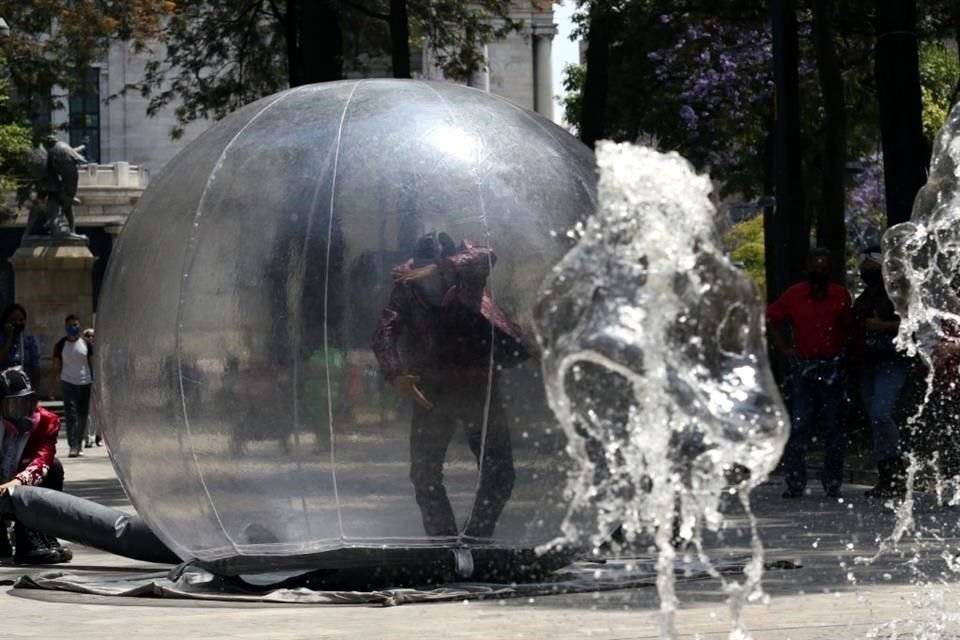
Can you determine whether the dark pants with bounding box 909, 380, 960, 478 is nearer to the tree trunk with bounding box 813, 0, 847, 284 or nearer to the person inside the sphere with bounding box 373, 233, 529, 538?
the tree trunk with bounding box 813, 0, 847, 284

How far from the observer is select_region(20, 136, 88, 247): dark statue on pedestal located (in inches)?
1657

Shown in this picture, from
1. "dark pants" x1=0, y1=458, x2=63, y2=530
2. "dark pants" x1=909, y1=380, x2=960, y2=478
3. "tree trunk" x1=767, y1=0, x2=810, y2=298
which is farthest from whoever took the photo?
"tree trunk" x1=767, y1=0, x2=810, y2=298

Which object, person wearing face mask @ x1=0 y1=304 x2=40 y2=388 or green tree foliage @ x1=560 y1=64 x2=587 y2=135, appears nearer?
person wearing face mask @ x1=0 y1=304 x2=40 y2=388

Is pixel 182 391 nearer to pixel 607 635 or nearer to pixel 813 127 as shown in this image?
pixel 607 635

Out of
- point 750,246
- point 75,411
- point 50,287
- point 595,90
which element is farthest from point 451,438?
point 750,246

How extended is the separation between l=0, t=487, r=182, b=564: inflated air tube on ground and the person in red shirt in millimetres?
5384

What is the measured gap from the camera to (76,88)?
3659 centimetres

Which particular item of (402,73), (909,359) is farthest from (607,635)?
(402,73)

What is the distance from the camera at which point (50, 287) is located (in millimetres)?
41156

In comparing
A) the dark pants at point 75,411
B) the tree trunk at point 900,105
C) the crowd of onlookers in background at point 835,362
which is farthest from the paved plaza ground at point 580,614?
the dark pants at point 75,411

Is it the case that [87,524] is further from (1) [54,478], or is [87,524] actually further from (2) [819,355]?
(2) [819,355]

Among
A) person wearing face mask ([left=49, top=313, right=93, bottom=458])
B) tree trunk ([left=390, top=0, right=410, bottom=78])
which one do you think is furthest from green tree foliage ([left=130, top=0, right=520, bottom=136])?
person wearing face mask ([left=49, top=313, right=93, bottom=458])

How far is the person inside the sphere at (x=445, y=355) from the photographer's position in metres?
9.13

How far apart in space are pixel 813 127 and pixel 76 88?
40.3 ft
